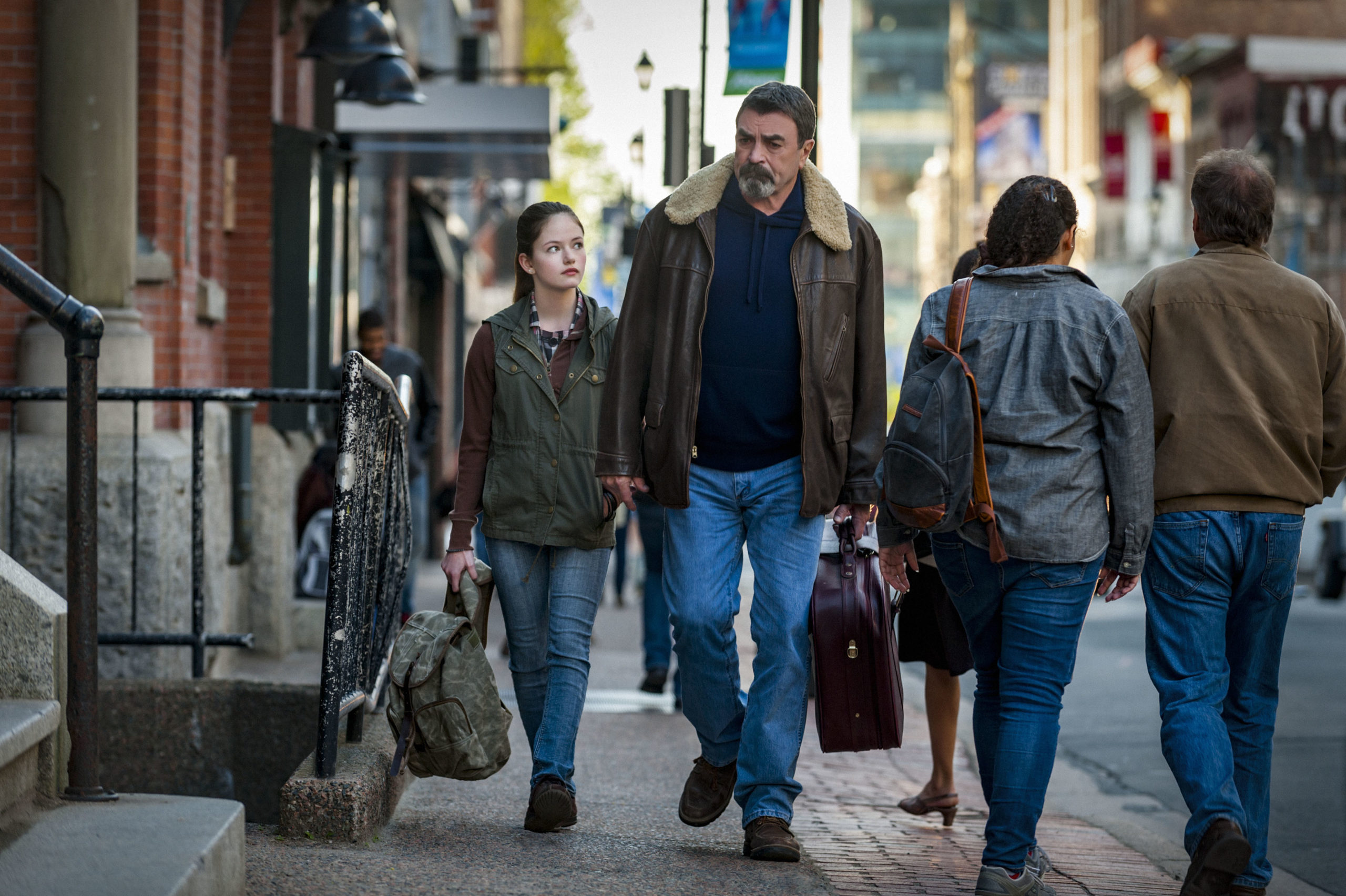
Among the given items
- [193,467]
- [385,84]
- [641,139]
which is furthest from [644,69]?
[193,467]

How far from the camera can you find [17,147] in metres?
7.59

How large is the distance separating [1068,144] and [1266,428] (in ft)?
187

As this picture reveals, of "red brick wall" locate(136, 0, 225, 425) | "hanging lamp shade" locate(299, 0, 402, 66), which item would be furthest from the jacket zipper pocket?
"hanging lamp shade" locate(299, 0, 402, 66)

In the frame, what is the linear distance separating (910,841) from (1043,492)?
1533 mm

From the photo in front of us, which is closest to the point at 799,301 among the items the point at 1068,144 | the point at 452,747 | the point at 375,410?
the point at 375,410

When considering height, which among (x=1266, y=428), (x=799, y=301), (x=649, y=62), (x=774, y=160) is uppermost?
(x=649, y=62)

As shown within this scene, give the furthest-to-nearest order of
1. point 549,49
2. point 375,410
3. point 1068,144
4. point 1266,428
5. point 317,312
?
point 1068,144 < point 549,49 < point 317,312 < point 375,410 < point 1266,428

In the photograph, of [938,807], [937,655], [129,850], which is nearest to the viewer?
[129,850]

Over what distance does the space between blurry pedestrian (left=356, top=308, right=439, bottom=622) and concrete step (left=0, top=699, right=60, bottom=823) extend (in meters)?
5.73

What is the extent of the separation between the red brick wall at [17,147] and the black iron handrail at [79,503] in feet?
12.9

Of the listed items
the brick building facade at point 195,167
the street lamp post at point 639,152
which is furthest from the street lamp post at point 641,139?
the brick building facade at point 195,167

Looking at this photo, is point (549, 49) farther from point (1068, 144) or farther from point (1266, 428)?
point (1266, 428)

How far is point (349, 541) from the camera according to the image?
15.1 ft

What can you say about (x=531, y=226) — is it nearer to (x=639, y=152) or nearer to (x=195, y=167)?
(x=195, y=167)
